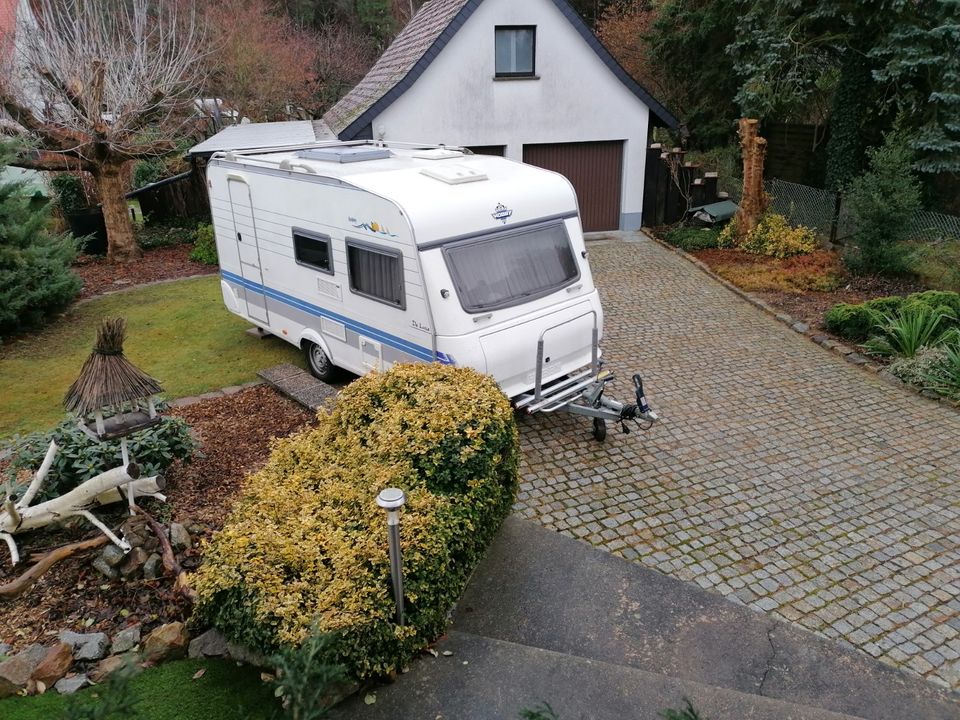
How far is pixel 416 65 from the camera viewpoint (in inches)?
587

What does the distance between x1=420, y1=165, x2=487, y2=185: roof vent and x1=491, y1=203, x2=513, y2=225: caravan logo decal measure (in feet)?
1.43

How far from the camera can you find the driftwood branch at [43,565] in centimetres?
536

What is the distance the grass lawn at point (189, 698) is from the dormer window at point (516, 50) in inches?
556

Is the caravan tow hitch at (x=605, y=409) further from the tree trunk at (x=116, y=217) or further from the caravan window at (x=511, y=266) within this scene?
the tree trunk at (x=116, y=217)

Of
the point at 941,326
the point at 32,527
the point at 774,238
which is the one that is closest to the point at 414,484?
the point at 32,527

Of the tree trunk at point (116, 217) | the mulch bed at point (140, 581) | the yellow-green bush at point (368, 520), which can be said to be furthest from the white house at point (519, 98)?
the yellow-green bush at point (368, 520)

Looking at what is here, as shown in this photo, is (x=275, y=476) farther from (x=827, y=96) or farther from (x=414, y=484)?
(x=827, y=96)

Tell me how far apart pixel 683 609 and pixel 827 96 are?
1731 cm

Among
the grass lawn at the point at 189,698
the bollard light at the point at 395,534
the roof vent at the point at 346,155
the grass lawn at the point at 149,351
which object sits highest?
the roof vent at the point at 346,155

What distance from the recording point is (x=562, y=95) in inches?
643

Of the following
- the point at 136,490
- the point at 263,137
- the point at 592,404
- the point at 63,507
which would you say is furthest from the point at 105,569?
the point at 263,137

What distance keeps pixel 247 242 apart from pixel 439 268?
420 cm

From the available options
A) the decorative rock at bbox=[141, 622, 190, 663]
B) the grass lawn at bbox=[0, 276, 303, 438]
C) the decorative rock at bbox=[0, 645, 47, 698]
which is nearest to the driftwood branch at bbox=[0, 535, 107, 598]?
the decorative rock at bbox=[0, 645, 47, 698]

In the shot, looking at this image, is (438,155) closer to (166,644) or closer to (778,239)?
(166,644)
